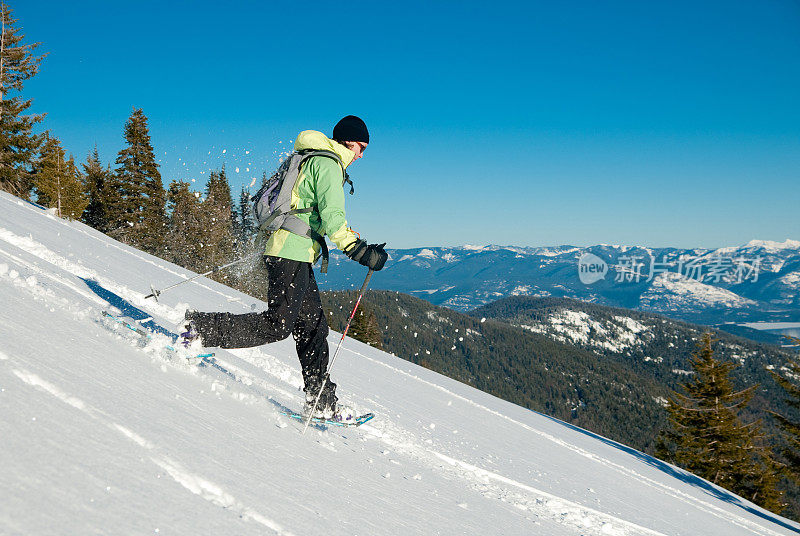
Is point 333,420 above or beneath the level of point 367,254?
beneath

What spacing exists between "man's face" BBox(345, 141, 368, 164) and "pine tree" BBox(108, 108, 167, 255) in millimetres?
30898

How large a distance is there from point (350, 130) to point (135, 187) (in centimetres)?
3167

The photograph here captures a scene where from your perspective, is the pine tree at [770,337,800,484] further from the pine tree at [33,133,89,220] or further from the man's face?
the pine tree at [33,133,89,220]

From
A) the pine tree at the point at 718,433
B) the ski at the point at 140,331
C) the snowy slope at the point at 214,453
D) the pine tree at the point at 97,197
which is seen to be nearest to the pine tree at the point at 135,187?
the pine tree at the point at 97,197

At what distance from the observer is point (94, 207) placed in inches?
1254

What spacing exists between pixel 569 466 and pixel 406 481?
3.62 metres

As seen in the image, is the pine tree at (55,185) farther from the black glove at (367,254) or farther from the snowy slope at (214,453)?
the black glove at (367,254)

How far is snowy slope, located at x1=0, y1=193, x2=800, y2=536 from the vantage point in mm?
1364

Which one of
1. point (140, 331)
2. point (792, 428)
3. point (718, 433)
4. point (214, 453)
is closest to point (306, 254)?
point (140, 331)

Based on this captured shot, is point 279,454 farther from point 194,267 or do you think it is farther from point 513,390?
point 513,390

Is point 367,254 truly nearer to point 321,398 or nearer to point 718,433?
point 321,398

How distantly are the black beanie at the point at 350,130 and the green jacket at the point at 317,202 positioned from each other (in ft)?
0.38

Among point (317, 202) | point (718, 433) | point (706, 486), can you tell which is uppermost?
point (317, 202)

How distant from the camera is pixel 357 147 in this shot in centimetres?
363
